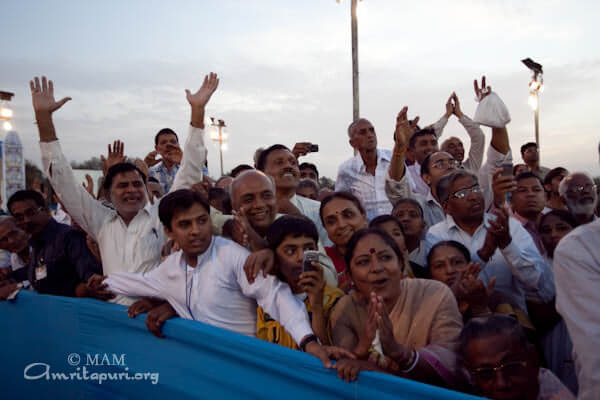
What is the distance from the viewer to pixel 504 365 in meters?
1.73

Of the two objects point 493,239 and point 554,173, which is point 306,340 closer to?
point 493,239

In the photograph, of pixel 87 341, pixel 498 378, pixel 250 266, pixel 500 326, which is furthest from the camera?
pixel 87 341

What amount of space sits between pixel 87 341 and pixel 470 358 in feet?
8.28

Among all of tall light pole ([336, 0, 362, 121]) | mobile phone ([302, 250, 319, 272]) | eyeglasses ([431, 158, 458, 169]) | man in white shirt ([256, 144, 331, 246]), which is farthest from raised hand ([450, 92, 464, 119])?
tall light pole ([336, 0, 362, 121])

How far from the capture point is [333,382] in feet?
5.74

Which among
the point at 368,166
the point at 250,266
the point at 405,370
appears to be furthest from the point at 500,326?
the point at 368,166

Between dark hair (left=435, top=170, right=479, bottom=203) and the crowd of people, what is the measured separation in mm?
21

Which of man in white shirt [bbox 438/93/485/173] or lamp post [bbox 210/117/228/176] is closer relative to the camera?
man in white shirt [bbox 438/93/485/173]

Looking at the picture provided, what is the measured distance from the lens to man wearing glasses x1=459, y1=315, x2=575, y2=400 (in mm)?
1684

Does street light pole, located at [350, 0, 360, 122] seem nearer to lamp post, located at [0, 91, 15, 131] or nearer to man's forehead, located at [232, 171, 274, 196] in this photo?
man's forehead, located at [232, 171, 274, 196]

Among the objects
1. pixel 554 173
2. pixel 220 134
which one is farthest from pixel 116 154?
pixel 220 134

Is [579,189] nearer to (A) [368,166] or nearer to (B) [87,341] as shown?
(A) [368,166]

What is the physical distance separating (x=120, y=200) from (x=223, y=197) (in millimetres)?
1218

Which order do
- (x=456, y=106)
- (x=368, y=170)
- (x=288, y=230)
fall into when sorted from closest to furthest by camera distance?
1. (x=288, y=230)
2. (x=368, y=170)
3. (x=456, y=106)
